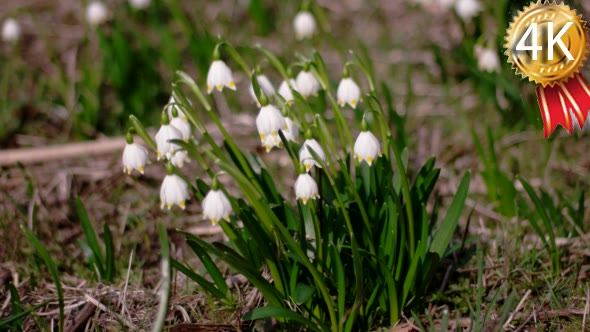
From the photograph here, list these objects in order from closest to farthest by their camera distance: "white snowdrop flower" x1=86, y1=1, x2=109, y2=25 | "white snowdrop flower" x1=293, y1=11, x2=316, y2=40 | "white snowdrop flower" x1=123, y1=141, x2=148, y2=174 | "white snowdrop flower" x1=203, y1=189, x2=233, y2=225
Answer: "white snowdrop flower" x1=203, y1=189, x2=233, y2=225 < "white snowdrop flower" x1=123, y1=141, x2=148, y2=174 < "white snowdrop flower" x1=293, y1=11, x2=316, y2=40 < "white snowdrop flower" x1=86, y1=1, x2=109, y2=25

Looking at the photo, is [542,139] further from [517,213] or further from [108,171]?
[108,171]

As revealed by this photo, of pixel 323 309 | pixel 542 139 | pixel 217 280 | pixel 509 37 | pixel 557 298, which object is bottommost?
pixel 557 298

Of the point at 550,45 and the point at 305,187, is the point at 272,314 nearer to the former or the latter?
the point at 305,187

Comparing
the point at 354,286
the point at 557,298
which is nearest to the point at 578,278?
the point at 557,298

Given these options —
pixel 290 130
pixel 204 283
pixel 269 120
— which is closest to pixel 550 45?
pixel 290 130

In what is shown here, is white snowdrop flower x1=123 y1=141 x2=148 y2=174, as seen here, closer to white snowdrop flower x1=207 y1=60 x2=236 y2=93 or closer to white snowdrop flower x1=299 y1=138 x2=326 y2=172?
white snowdrop flower x1=207 y1=60 x2=236 y2=93

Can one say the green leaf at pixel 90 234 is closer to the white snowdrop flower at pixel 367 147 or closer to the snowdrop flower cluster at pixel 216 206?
the snowdrop flower cluster at pixel 216 206

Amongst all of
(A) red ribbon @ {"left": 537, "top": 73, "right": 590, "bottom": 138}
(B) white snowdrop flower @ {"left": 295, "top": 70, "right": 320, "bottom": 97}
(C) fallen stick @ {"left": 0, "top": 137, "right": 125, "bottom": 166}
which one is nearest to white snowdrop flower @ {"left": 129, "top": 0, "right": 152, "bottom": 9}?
(C) fallen stick @ {"left": 0, "top": 137, "right": 125, "bottom": 166}
